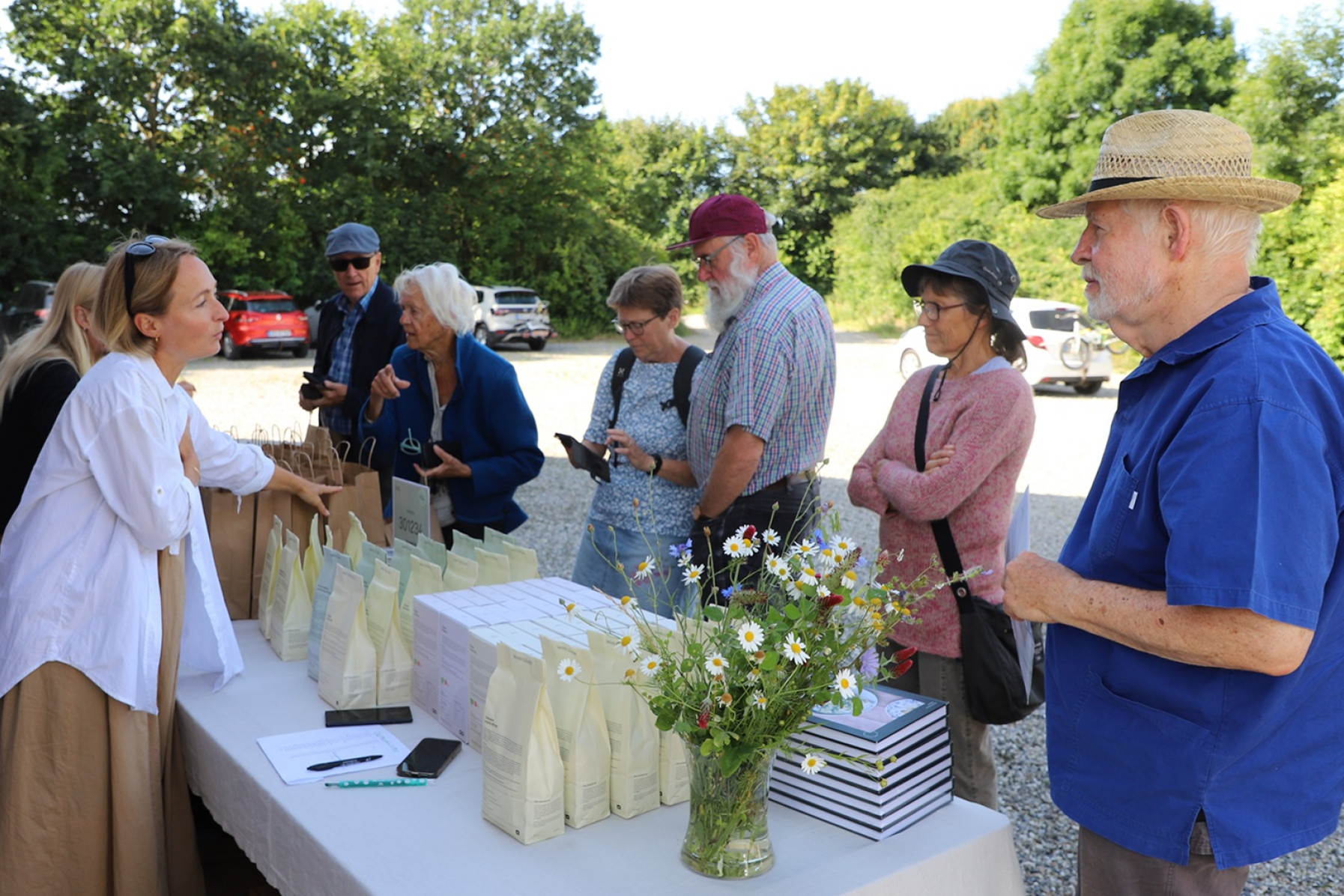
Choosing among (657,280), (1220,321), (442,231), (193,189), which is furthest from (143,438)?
(442,231)

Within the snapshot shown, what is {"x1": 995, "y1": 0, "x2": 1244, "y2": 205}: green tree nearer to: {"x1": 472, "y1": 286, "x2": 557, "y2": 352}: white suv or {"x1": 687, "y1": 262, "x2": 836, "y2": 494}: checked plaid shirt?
{"x1": 472, "y1": 286, "x2": 557, "y2": 352}: white suv

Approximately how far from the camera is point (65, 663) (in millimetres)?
2068

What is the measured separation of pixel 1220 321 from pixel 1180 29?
1060 inches

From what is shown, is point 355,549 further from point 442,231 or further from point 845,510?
point 442,231

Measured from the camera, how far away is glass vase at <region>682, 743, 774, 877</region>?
4.63 feet

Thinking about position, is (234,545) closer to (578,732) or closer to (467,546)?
(467,546)

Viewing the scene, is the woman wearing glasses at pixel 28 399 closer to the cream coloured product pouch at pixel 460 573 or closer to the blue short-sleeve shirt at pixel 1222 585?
the cream coloured product pouch at pixel 460 573

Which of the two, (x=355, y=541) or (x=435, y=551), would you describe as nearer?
(x=435, y=551)

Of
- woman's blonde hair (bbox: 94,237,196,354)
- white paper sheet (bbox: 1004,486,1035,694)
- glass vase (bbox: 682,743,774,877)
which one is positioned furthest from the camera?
woman's blonde hair (bbox: 94,237,196,354)

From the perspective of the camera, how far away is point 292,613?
2.44 metres

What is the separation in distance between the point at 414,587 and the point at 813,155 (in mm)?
34569

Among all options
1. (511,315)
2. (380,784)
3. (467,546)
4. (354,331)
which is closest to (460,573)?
(467,546)

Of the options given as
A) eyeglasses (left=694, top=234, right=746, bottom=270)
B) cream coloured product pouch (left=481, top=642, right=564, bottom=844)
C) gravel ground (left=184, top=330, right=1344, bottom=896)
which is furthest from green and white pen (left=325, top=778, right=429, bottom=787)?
gravel ground (left=184, top=330, right=1344, bottom=896)

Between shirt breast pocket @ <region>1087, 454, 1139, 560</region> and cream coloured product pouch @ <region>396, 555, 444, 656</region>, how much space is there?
52.8 inches
